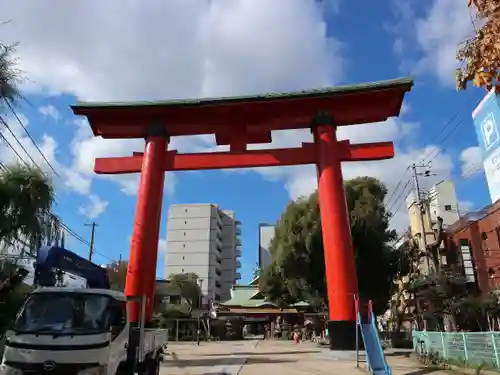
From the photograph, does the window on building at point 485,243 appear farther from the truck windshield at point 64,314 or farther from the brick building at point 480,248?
the truck windshield at point 64,314

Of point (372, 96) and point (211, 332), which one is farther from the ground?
point (372, 96)

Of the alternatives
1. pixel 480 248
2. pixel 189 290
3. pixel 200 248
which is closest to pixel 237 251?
pixel 200 248

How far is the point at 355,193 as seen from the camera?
1048 inches

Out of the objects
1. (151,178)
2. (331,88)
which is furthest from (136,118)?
(331,88)

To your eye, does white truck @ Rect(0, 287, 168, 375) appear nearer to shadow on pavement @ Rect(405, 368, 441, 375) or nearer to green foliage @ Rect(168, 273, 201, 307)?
shadow on pavement @ Rect(405, 368, 441, 375)

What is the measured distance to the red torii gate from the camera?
50.5 feet

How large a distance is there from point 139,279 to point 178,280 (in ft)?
159

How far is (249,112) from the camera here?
16.9 metres

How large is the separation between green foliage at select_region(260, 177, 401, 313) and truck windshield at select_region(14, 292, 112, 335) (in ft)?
57.6

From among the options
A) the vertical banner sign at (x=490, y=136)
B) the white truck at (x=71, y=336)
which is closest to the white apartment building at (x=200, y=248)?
the white truck at (x=71, y=336)

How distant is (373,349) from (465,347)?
3.08m

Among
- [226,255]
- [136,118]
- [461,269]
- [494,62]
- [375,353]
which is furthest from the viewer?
[226,255]

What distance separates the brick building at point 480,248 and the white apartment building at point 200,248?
5662 centimetres

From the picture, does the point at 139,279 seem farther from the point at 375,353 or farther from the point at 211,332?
the point at 211,332
